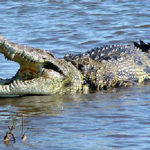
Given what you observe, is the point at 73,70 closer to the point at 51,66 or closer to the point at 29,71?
the point at 51,66

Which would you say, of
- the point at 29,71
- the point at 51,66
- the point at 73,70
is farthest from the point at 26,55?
the point at 73,70

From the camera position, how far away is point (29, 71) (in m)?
8.10

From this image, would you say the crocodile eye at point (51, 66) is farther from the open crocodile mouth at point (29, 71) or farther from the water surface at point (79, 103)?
the water surface at point (79, 103)

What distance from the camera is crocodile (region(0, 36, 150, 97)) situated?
7.89m

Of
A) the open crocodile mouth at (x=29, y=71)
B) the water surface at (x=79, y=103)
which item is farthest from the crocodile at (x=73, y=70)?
the water surface at (x=79, y=103)

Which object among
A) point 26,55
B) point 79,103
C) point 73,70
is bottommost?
point 79,103

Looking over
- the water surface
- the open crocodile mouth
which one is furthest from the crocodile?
the water surface

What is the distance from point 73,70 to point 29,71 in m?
0.72

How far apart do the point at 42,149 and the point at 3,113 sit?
1.68 meters

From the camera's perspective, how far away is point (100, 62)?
9031 mm

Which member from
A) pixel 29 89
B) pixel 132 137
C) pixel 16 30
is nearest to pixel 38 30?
pixel 16 30

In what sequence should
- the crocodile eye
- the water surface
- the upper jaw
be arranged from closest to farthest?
the water surface < the upper jaw < the crocodile eye

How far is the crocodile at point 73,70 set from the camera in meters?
7.89

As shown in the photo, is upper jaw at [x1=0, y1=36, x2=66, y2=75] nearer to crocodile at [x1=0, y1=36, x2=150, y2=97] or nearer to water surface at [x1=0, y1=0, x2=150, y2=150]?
crocodile at [x1=0, y1=36, x2=150, y2=97]
